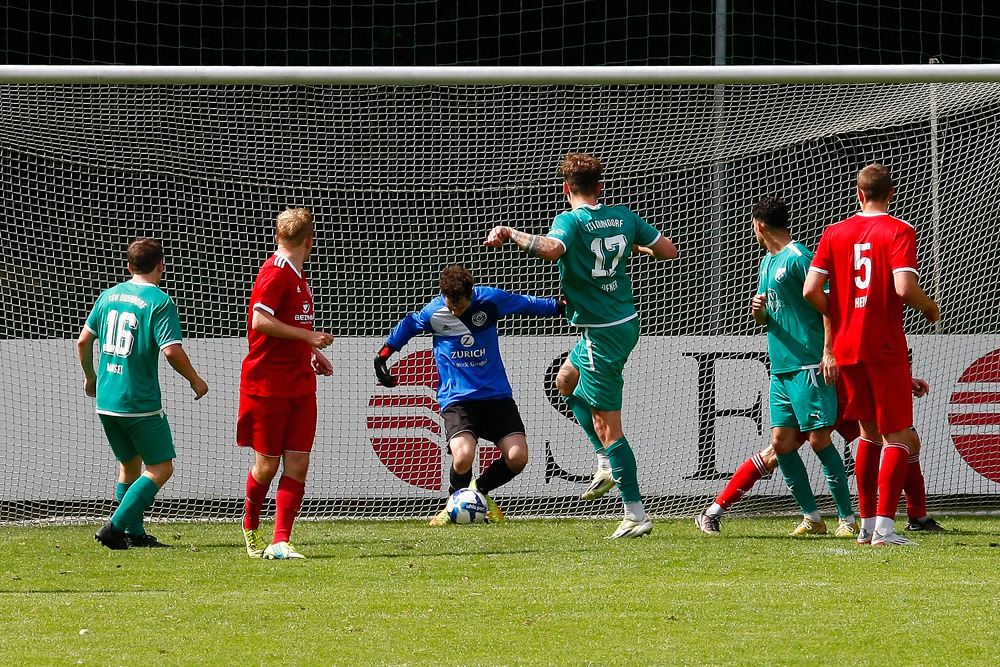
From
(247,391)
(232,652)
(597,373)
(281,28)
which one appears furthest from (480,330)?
(281,28)

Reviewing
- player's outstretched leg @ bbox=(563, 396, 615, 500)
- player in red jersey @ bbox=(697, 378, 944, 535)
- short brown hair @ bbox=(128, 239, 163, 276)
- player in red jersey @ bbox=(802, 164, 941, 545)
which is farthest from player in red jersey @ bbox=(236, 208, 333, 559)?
player in red jersey @ bbox=(802, 164, 941, 545)

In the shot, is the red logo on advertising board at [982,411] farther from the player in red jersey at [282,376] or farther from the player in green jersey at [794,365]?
the player in red jersey at [282,376]

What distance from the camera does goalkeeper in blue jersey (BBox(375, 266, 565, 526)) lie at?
24.4 feet

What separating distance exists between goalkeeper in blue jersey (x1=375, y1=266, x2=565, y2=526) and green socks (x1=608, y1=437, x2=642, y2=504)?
1.27 meters

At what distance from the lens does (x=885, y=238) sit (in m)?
5.50

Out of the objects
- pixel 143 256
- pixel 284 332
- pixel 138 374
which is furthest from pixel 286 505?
pixel 143 256

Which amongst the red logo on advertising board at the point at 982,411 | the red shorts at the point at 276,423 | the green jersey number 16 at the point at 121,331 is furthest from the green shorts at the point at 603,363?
the red logo on advertising board at the point at 982,411

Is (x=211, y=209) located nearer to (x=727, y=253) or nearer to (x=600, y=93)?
(x=600, y=93)

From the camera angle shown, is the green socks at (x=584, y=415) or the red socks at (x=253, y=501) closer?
the red socks at (x=253, y=501)

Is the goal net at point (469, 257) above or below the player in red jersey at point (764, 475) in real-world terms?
above

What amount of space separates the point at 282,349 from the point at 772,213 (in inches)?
107

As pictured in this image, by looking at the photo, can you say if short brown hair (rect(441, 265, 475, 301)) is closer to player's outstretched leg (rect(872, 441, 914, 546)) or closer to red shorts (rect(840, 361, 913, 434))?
red shorts (rect(840, 361, 913, 434))

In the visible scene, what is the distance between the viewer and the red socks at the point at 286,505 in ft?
19.2

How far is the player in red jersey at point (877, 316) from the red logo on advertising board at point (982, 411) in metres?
2.61
